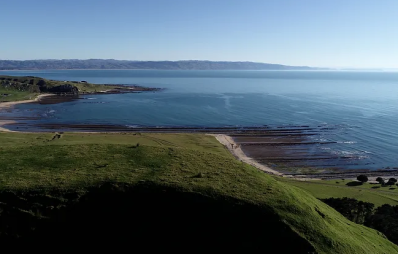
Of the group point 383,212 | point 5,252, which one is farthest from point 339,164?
point 5,252

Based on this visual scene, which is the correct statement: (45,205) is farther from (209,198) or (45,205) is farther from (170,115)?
(170,115)

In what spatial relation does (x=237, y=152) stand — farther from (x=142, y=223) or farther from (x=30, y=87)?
(x=30, y=87)

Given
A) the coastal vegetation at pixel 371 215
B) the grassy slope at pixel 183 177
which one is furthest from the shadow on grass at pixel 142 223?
the coastal vegetation at pixel 371 215

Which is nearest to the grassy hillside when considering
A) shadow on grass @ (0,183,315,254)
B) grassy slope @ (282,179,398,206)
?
grassy slope @ (282,179,398,206)

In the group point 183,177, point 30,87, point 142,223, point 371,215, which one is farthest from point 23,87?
point 371,215

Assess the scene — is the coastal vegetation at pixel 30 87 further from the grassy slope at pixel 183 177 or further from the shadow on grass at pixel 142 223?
the shadow on grass at pixel 142 223

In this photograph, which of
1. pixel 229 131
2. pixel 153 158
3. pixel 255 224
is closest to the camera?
pixel 255 224

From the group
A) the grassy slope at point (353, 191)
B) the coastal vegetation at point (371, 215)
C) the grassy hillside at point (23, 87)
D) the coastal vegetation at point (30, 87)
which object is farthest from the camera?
the coastal vegetation at point (30, 87)
